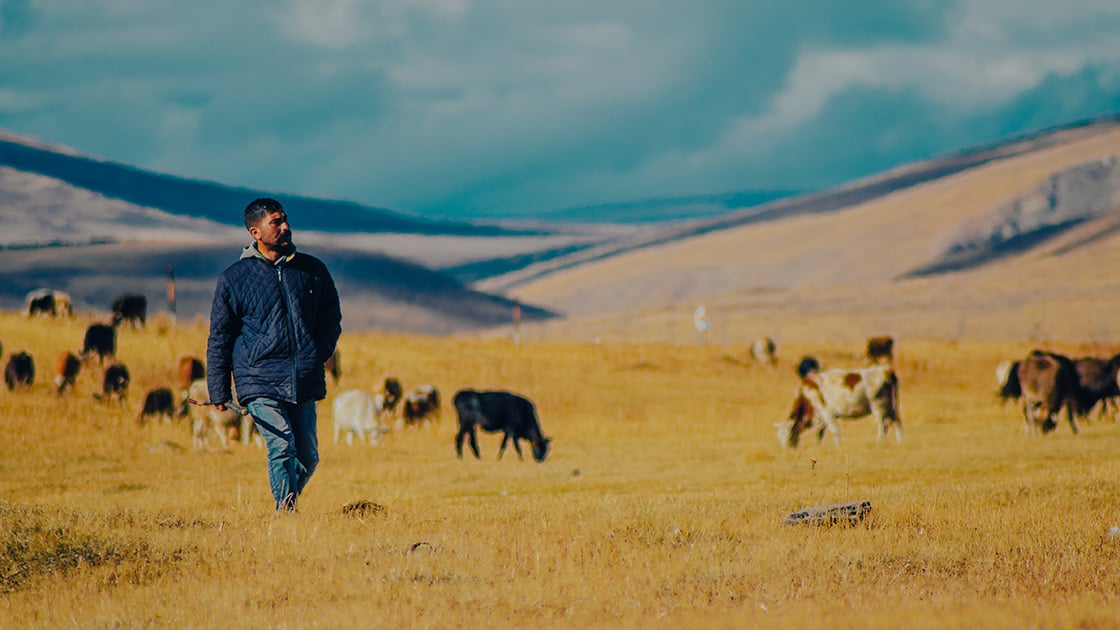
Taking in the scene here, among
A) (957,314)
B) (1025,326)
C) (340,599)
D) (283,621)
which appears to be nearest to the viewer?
(283,621)

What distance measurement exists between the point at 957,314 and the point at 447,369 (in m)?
64.2

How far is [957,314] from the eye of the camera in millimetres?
93875

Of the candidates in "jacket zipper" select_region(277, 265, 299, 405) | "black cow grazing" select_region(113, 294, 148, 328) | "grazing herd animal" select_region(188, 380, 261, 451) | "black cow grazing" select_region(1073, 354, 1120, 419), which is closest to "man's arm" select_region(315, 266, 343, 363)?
"jacket zipper" select_region(277, 265, 299, 405)

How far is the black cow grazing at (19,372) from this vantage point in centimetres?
2809

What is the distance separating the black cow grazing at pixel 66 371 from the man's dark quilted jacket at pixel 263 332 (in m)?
20.8

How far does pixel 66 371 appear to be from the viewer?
2897 cm

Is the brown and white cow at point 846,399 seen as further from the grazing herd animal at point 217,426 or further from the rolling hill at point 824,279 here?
the rolling hill at point 824,279

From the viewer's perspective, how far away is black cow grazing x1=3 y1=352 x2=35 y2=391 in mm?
28094

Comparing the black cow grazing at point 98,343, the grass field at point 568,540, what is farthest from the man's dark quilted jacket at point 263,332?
the black cow grazing at point 98,343

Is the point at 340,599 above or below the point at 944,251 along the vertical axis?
below

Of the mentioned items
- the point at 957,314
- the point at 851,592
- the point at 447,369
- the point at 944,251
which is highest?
the point at 944,251

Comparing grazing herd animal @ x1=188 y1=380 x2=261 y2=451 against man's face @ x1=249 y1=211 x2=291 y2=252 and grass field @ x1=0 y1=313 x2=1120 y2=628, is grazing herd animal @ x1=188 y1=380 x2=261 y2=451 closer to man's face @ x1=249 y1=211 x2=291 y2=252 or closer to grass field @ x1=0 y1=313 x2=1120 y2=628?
grass field @ x1=0 y1=313 x2=1120 y2=628

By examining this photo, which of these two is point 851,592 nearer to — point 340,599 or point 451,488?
point 340,599

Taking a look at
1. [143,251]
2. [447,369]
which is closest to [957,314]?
[447,369]
